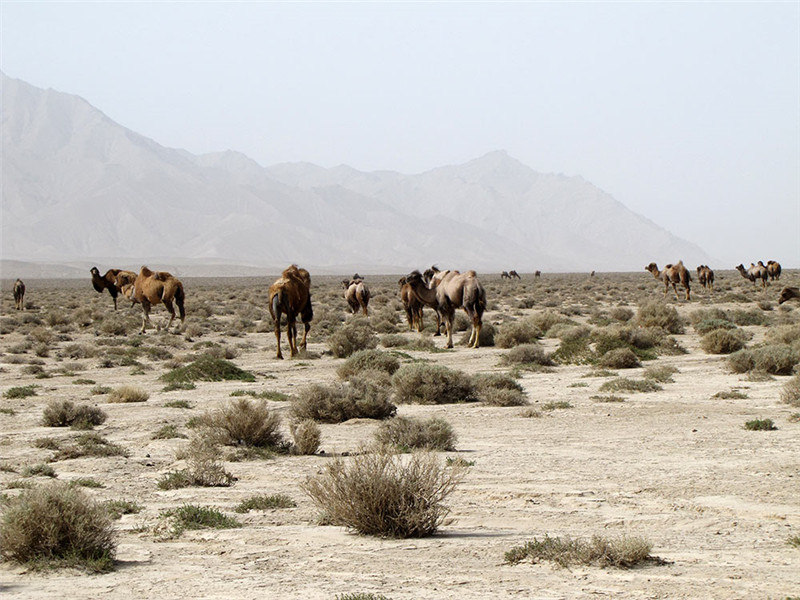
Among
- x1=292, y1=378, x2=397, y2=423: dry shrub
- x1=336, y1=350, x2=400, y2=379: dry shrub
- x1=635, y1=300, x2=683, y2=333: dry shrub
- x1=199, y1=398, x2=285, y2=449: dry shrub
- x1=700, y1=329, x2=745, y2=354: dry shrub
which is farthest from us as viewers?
x1=635, y1=300, x2=683, y2=333: dry shrub

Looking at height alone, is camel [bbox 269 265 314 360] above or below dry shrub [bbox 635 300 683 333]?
above

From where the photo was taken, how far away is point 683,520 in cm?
792

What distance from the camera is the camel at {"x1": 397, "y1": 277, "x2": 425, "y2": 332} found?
29419 mm

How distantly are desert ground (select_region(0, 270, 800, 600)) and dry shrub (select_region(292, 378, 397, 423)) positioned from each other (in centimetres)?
26

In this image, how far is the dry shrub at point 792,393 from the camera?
46.2 ft

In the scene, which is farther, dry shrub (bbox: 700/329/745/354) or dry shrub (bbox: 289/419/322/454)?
dry shrub (bbox: 700/329/745/354)

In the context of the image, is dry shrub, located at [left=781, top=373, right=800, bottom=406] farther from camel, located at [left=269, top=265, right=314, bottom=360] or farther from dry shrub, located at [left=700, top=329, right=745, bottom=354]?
camel, located at [left=269, top=265, right=314, bottom=360]

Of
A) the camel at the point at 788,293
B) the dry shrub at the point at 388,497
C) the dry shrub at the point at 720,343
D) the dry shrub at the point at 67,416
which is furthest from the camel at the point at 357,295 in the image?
the dry shrub at the point at 388,497

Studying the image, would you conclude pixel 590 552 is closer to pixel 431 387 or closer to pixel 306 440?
pixel 306 440

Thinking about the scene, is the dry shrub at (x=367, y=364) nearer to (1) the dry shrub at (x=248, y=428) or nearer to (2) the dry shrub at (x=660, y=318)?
(1) the dry shrub at (x=248, y=428)

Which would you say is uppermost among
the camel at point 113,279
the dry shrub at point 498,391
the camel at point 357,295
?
the camel at point 113,279

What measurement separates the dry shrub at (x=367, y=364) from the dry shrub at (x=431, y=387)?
2.70 meters

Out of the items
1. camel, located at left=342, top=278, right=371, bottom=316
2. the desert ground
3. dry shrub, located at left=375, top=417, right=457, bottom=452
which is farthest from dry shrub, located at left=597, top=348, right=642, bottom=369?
camel, located at left=342, top=278, right=371, bottom=316

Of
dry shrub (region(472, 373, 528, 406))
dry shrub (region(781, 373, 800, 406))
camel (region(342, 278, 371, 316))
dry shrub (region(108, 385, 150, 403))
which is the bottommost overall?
dry shrub (region(108, 385, 150, 403))
